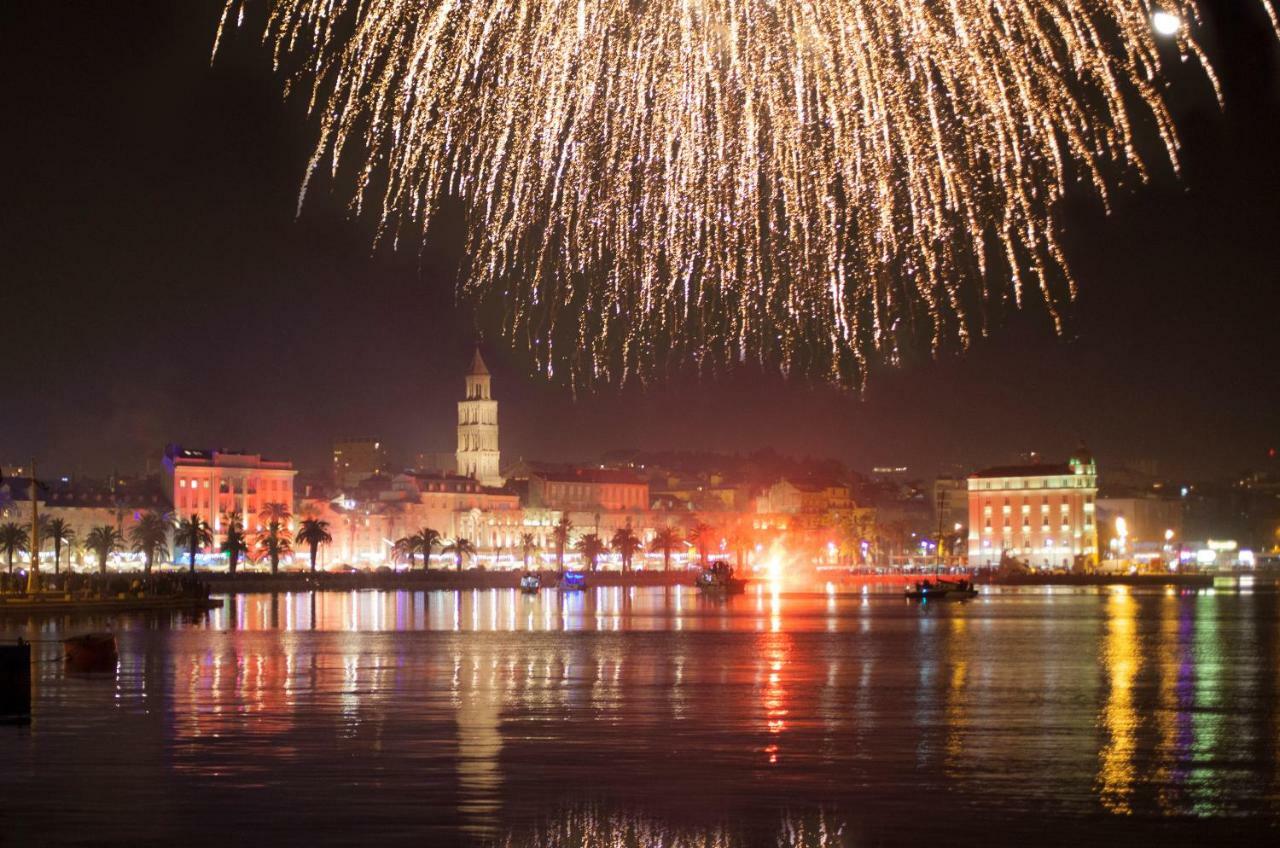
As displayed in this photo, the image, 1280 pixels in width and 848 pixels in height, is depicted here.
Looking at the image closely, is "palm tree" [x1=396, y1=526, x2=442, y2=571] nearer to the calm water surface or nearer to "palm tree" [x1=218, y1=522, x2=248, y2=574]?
"palm tree" [x1=218, y1=522, x2=248, y2=574]

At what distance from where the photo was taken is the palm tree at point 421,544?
13775cm

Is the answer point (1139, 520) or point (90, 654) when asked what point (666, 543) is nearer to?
point (1139, 520)

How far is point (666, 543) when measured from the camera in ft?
529

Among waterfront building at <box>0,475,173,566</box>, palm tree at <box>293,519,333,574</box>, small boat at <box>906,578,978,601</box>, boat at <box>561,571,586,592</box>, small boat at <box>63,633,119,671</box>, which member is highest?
waterfront building at <box>0,475,173,566</box>

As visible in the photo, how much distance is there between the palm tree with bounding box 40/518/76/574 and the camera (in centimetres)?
10135

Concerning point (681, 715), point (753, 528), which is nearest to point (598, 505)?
point (753, 528)

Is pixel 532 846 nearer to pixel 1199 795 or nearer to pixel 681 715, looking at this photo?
pixel 1199 795

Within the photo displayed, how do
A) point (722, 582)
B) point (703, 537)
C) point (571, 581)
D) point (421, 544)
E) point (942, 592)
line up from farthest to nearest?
point (703, 537) < point (421, 544) < point (571, 581) < point (722, 582) < point (942, 592)

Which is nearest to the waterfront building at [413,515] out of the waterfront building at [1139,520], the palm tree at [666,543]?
the palm tree at [666,543]

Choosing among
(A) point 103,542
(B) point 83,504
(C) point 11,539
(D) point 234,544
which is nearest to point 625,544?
(D) point 234,544

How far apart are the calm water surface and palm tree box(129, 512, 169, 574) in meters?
71.1

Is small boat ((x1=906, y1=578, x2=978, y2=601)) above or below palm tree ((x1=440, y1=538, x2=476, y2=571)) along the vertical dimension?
below

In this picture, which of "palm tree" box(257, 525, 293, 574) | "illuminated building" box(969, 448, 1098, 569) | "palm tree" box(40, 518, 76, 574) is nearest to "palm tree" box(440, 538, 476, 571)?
"palm tree" box(257, 525, 293, 574)

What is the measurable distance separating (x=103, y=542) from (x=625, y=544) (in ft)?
A: 191
